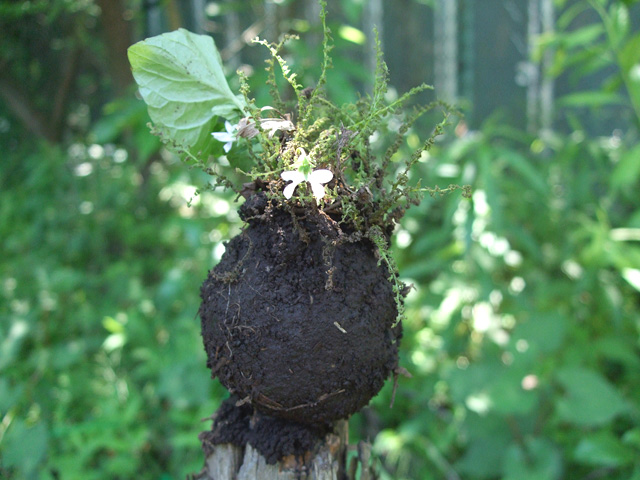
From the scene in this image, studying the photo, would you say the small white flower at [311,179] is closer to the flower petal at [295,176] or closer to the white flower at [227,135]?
the flower petal at [295,176]

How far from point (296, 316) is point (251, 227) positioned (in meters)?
0.18

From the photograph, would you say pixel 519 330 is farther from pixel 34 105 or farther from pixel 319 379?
pixel 34 105

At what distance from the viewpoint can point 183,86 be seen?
94 centimetres

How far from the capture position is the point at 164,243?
10.8 ft

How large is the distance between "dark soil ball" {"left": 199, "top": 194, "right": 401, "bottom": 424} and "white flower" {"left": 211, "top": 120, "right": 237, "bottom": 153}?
0.41 feet

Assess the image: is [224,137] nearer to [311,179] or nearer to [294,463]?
[311,179]

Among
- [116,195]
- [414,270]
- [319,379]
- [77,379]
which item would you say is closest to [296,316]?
[319,379]

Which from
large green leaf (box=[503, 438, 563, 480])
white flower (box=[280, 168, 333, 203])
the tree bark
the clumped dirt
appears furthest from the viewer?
the tree bark

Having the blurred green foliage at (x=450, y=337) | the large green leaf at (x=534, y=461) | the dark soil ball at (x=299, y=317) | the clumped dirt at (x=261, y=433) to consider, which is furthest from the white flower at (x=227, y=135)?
the large green leaf at (x=534, y=461)

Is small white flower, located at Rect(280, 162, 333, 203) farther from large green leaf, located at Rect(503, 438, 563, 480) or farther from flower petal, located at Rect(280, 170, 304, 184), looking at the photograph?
large green leaf, located at Rect(503, 438, 563, 480)

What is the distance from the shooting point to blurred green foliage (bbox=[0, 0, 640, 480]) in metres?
1.91

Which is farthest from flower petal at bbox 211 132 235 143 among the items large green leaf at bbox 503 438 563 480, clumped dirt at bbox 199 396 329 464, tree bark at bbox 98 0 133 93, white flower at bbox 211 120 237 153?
tree bark at bbox 98 0 133 93

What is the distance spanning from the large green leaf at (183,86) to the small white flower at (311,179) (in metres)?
0.25

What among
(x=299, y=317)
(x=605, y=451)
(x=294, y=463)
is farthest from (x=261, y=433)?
(x=605, y=451)
